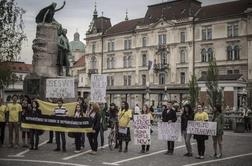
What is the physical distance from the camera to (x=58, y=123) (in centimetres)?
1401

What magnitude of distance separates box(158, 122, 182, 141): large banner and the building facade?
40531mm

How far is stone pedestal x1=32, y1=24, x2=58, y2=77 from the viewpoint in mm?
19516

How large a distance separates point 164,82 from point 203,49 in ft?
29.1

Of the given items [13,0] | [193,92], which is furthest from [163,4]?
[13,0]

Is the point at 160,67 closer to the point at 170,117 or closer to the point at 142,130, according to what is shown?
the point at 142,130

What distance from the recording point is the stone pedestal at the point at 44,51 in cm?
1952

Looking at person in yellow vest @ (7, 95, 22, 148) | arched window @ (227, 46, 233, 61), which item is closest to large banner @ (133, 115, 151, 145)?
person in yellow vest @ (7, 95, 22, 148)

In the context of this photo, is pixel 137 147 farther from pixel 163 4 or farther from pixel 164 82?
pixel 163 4

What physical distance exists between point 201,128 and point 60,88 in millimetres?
6830

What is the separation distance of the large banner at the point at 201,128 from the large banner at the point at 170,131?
21.9 inches

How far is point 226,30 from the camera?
63.2 metres

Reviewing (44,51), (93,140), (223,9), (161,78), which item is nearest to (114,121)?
(93,140)

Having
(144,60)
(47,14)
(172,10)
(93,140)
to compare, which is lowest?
(93,140)

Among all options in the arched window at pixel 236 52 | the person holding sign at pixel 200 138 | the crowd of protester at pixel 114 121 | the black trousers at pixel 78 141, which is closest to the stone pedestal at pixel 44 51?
the crowd of protester at pixel 114 121
